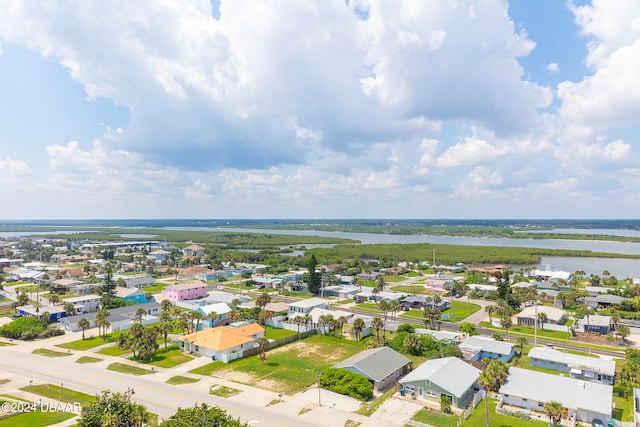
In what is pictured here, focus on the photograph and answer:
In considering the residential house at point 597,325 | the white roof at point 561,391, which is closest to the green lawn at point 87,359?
the white roof at point 561,391

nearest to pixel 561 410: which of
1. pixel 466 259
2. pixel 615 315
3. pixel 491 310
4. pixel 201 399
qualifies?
pixel 201 399

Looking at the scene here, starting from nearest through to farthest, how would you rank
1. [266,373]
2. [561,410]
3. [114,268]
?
[561,410]
[266,373]
[114,268]

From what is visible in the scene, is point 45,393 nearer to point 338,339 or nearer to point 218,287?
point 338,339

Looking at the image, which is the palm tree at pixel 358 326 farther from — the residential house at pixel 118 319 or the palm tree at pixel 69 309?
the palm tree at pixel 69 309

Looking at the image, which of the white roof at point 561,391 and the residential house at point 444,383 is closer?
the white roof at point 561,391

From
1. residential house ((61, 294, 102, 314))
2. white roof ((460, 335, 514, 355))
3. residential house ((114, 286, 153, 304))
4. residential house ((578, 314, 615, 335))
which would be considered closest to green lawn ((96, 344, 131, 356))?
residential house ((61, 294, 102, 314))

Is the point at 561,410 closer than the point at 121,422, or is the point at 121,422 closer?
the point at 121,422

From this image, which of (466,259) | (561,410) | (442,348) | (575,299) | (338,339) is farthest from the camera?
(466,259)
